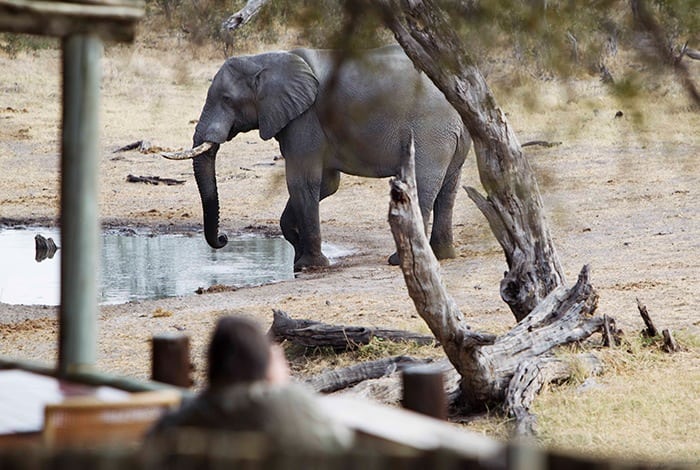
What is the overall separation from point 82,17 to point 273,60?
1059cm

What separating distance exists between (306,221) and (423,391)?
10318 millimetres

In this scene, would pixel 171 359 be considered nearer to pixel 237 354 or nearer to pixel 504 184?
pixel 237 354

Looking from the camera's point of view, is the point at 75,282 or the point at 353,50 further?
the point at 353,50

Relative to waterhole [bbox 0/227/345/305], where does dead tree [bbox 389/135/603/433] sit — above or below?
below

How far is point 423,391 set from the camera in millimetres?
3072

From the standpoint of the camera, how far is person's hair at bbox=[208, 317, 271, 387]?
2.52m

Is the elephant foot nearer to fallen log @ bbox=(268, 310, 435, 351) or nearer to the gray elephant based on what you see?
the gray elephant

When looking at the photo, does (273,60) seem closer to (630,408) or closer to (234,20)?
(234,20)

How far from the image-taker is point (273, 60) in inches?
552

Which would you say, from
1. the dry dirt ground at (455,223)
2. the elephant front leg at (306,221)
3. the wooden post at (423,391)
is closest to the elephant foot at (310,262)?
the elephant front leg at (306,221)

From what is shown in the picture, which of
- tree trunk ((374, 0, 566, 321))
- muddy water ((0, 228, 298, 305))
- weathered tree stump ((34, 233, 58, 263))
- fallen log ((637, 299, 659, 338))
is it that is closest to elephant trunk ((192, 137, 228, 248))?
muddy water ((0, 228, 298, 305))

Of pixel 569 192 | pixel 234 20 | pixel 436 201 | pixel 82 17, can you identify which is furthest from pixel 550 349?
pixel 569 192

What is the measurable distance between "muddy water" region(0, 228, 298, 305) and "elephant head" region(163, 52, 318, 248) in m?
0.54

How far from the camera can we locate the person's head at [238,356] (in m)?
2.52
